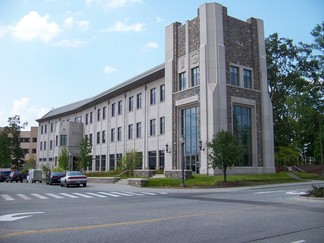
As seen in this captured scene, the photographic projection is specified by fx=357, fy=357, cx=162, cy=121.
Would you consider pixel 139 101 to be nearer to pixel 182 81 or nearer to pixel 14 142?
pixel 182 81

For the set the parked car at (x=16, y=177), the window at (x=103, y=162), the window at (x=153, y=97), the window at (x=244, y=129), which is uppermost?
the window at (x=153, y=97)

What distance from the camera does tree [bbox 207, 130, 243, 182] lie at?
2967cm

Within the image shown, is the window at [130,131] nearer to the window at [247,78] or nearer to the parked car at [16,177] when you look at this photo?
the parked car at [16,177]

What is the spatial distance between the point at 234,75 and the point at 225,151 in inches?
466

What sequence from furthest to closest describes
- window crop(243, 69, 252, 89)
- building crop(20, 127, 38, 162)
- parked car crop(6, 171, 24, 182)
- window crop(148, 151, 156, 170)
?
building crop(20, 127, 38, 162), parked car crop(6, 171, 24, 182), window crop(148, 151, 156, 170), window crop(243, 69, 252, 89)

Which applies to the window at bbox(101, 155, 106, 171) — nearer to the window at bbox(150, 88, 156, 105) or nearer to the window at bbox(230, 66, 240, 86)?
the window at bbox(150, 88, 156, 105)

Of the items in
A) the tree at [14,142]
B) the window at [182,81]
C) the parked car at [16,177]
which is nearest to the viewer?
the window at [182,81]

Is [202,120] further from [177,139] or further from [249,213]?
[249,213]

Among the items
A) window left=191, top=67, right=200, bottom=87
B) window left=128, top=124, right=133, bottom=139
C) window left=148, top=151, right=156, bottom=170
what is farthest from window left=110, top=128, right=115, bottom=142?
window left=191, top=67, right=200, bottom=87

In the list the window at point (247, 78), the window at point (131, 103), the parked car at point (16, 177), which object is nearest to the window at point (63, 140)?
→ the parked car at point (16, 177)

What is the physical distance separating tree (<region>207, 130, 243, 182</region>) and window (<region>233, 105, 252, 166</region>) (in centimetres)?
781

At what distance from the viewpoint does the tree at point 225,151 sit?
29672mm

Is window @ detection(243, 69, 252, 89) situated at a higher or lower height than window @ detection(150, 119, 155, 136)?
higher

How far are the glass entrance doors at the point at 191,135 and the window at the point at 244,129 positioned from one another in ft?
13.5
